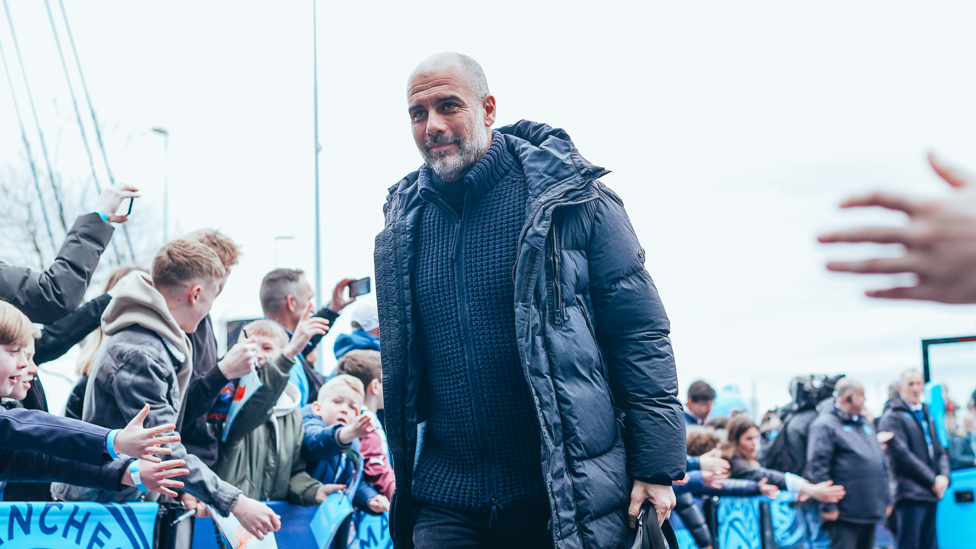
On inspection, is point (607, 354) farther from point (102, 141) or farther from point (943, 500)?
point (102, 141)

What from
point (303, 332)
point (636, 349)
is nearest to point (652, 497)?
point (636, 349)

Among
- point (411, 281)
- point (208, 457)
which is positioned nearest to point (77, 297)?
point (208, 457)

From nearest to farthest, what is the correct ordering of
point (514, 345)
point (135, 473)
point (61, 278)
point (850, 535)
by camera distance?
point (514, 345) < point (135, 473) < point (61, 278) < point (850, 535)

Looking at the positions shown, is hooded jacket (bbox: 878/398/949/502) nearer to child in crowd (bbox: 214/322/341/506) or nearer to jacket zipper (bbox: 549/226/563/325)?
child in crowd (bbox: 214/322/341/506)

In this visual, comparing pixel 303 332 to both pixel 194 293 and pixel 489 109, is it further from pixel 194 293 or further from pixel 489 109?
pixel 489 109

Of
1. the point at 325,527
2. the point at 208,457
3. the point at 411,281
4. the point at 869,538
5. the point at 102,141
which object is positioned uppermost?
the point at 102,141

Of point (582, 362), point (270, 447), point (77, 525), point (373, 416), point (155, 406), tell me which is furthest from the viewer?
point (373, 416)

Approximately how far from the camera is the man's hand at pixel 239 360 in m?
3.40

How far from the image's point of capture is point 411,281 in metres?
2.65

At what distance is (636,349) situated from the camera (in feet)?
7.54

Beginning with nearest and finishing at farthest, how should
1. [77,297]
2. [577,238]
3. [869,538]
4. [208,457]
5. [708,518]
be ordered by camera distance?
[577,238], [77,297], [208,457], [708,518], [869,538]

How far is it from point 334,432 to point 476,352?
204 centimetres

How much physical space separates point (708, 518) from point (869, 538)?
2038 mm

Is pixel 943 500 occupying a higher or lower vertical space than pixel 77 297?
lower
